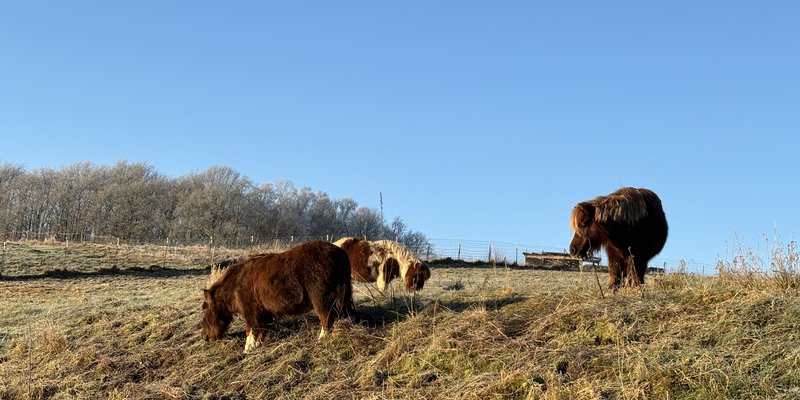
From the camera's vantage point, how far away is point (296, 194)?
89312 millimetres

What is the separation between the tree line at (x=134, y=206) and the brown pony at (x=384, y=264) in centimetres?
5482

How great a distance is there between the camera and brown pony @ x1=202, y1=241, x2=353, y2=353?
9.95 metres

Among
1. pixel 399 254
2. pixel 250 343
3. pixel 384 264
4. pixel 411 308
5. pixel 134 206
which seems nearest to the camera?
pixel 250 343

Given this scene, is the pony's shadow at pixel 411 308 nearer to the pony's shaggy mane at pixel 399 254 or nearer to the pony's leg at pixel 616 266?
the pony's leg at pixel 616 266

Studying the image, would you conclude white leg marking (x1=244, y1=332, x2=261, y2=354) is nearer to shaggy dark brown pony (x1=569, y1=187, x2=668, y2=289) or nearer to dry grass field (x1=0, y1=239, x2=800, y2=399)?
dry grass field (x1=0, y1=239, x2=800, y2=399)

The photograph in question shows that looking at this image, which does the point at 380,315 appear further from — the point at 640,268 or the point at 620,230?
the point at 640,268

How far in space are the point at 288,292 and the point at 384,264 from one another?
5393mm

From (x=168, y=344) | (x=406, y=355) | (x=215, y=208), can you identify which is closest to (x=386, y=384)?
(x=406, y=355)

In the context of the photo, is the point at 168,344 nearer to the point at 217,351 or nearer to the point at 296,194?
the point at 217,351

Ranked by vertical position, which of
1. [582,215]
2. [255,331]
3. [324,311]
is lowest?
[255,331]

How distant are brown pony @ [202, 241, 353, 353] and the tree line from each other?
59.7m

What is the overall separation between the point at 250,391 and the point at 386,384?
191 centimetres

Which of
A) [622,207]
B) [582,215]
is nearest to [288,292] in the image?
[582,215]

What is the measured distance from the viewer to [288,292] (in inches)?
395
